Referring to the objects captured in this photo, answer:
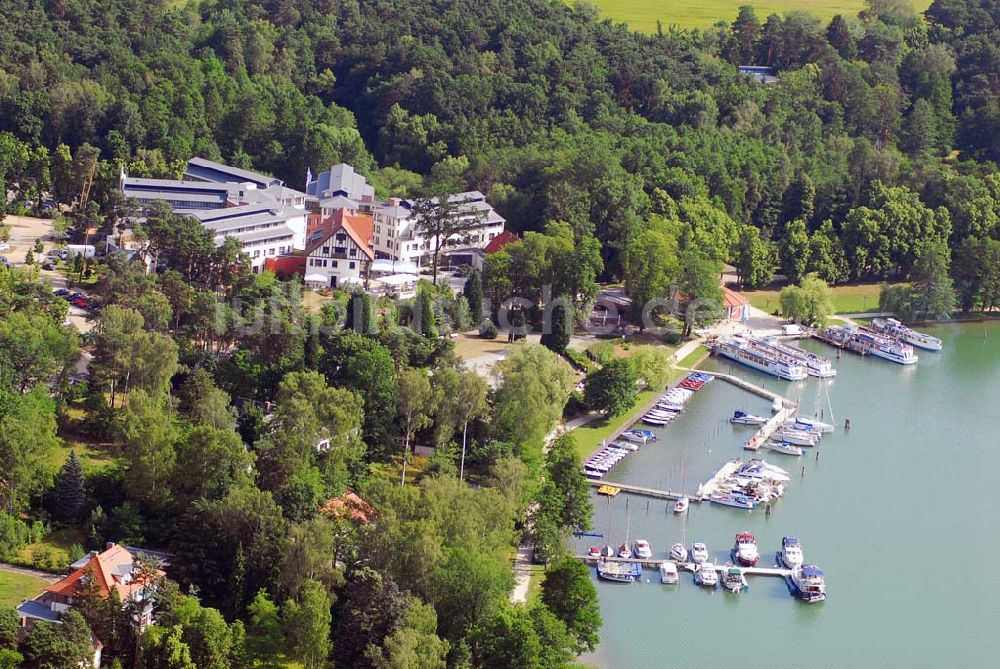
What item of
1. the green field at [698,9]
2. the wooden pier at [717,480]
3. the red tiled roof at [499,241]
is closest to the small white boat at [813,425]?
the wooden pier at [717,480]

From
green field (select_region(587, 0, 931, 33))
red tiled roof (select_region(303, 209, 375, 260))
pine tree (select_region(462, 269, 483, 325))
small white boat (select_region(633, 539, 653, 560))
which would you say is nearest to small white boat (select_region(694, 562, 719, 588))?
small white boat (select_region(633, 539, 653, 560))

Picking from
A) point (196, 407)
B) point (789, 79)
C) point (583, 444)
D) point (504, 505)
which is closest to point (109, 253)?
point (196, 407)

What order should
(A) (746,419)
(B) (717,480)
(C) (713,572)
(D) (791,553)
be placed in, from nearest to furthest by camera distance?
(C) (713,572), (D) (791,553), (B) (717,480), (A) (746,419)

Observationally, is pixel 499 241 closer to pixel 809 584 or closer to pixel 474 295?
pixel 474 295

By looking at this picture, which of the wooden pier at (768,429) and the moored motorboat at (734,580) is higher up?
the wooden pier at (768,429)

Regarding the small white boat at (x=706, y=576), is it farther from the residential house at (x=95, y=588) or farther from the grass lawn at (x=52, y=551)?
the grass lawn at (x=52, y=551)

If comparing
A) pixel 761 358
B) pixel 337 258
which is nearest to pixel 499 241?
pixel 337 258

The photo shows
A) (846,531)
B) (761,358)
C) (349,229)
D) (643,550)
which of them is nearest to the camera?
(643,550)
